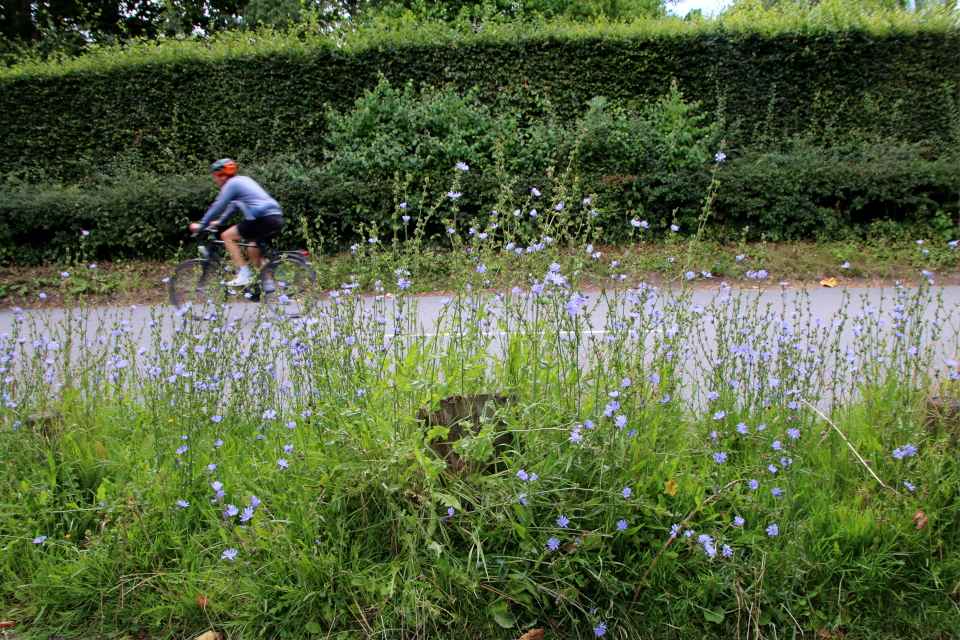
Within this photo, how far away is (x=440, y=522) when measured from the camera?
2189mm

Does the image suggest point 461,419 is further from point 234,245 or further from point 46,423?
point 234,245

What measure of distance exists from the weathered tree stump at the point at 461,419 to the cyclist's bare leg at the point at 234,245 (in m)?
5.27

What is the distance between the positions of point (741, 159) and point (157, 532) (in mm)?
10092

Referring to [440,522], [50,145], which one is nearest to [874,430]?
[440,522]

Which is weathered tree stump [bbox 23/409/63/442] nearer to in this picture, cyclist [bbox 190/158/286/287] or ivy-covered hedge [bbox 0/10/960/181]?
cyclist [bbox 190/158/286/287]

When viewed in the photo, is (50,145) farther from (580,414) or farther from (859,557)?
(859,557)

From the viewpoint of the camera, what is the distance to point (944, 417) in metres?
2.68

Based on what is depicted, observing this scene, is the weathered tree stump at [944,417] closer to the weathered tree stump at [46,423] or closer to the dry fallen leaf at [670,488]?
the dry fallen leaf at [670,488]

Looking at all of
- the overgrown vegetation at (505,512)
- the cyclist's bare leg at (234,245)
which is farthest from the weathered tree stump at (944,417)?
the cyclist's bare leg at (234,245)

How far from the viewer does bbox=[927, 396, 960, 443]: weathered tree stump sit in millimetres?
2650

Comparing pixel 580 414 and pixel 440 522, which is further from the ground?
pixel 580 414

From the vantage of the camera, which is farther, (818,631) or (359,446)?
(359,446)

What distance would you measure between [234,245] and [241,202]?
1.77 feet

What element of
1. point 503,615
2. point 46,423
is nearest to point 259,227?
point 46,423
